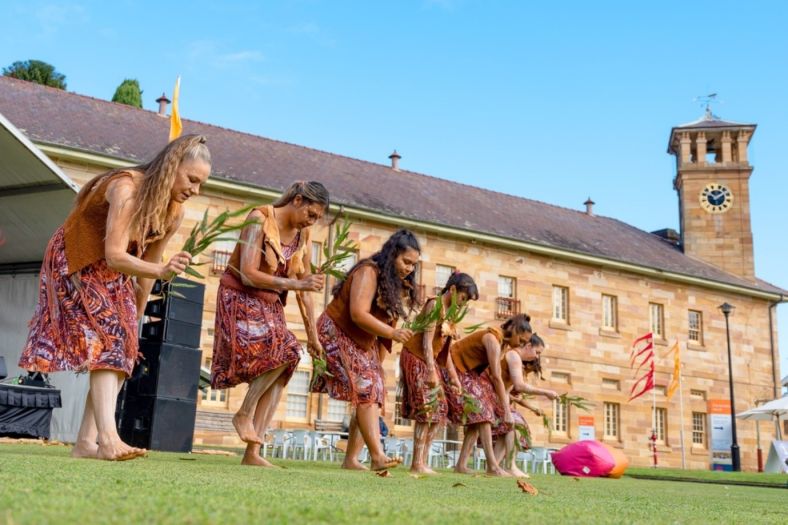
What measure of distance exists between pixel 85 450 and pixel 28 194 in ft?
25.1

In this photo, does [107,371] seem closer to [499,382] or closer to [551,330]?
[499,382]

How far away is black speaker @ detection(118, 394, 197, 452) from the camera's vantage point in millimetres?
9117

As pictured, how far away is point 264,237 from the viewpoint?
5.49 metres

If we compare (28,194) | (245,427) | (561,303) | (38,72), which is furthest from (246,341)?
(38,72)

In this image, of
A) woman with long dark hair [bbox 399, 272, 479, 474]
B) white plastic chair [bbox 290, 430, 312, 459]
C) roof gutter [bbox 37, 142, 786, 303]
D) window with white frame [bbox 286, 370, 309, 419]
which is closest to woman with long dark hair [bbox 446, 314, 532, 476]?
woman with long dark hair [bbox 399, 272, 479, 474]

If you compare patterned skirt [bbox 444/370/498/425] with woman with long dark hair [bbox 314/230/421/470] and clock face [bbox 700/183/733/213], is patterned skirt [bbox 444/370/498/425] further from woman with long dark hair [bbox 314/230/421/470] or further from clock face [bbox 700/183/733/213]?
clock face [bbox 700/183/733/213]

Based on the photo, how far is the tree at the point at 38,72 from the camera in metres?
50.7

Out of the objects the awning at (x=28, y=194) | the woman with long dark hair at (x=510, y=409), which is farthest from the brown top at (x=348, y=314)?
the awning at (x=28, y=194)

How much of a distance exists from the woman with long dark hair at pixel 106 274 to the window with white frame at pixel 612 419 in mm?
29041

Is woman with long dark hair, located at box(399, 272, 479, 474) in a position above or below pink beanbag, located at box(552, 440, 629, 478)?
above

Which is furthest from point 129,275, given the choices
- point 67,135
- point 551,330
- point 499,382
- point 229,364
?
point 551,330

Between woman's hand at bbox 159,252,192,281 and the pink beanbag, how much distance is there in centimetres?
842

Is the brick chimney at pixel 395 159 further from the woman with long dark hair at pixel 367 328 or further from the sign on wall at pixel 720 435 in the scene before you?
the woman with long dark hair at pixel 367 328

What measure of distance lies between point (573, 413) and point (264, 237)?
2690 centimetres
